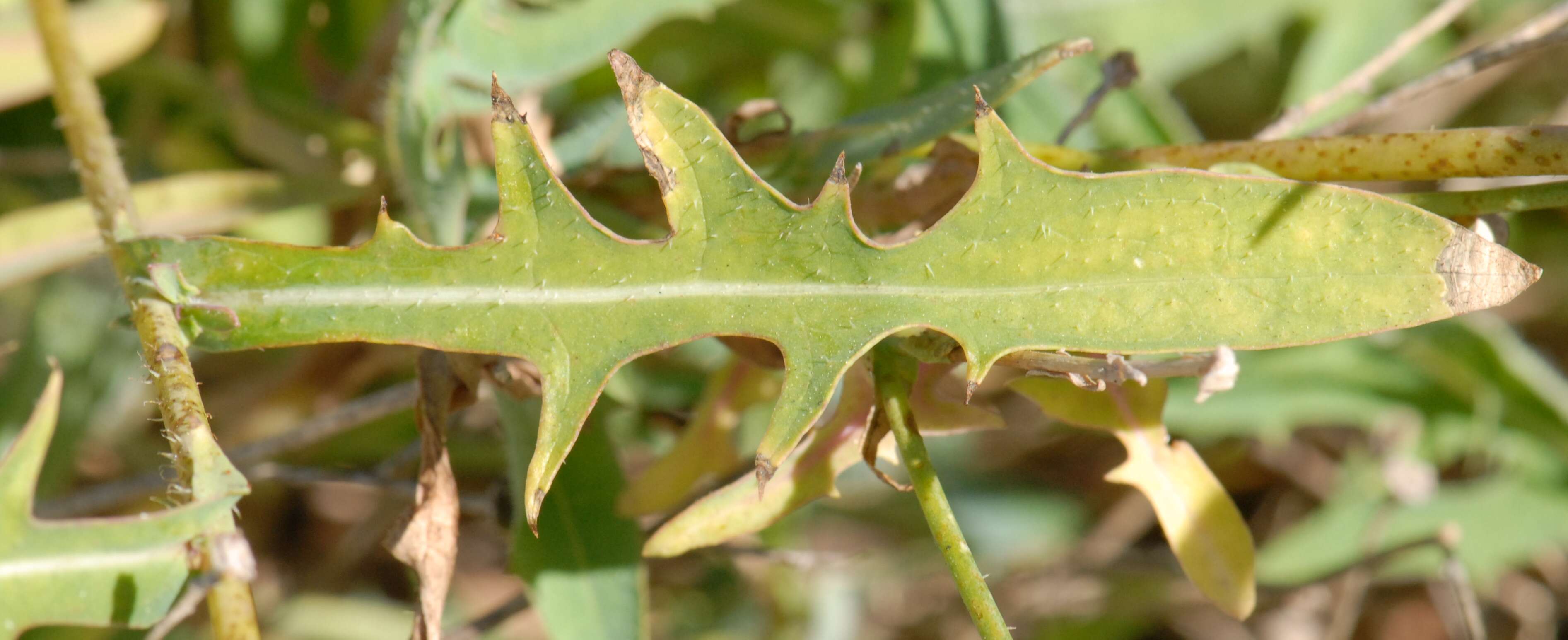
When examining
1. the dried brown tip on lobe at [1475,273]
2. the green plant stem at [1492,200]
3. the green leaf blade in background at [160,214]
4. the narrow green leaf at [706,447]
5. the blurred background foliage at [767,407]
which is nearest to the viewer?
the dried brown tip on lobe at [1475,273]

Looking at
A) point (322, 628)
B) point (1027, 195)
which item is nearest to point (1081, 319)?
point (1027, 195)

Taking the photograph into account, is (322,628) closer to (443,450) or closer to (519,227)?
(443,450)

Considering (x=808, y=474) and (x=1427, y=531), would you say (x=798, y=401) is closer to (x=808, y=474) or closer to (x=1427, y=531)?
(x=808, y=474)

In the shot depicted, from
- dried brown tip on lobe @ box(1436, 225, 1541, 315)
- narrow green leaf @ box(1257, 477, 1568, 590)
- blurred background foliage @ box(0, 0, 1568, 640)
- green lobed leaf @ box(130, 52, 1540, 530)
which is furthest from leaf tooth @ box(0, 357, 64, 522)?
narrow green leaf @ box(1257, 477, 1568, 590)

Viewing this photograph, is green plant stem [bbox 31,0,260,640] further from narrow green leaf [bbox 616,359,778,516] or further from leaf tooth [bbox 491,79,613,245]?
narrow green leaf [bbox 616,359,778,516]

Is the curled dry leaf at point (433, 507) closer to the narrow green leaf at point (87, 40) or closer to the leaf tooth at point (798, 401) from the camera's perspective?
the leaf tooth at point (798, 401)

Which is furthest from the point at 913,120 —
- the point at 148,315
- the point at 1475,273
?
the point at 148,315

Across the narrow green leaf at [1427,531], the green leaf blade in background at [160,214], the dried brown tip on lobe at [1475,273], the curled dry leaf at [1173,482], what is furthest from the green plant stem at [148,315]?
the narrow green leaf at [1427,531]
